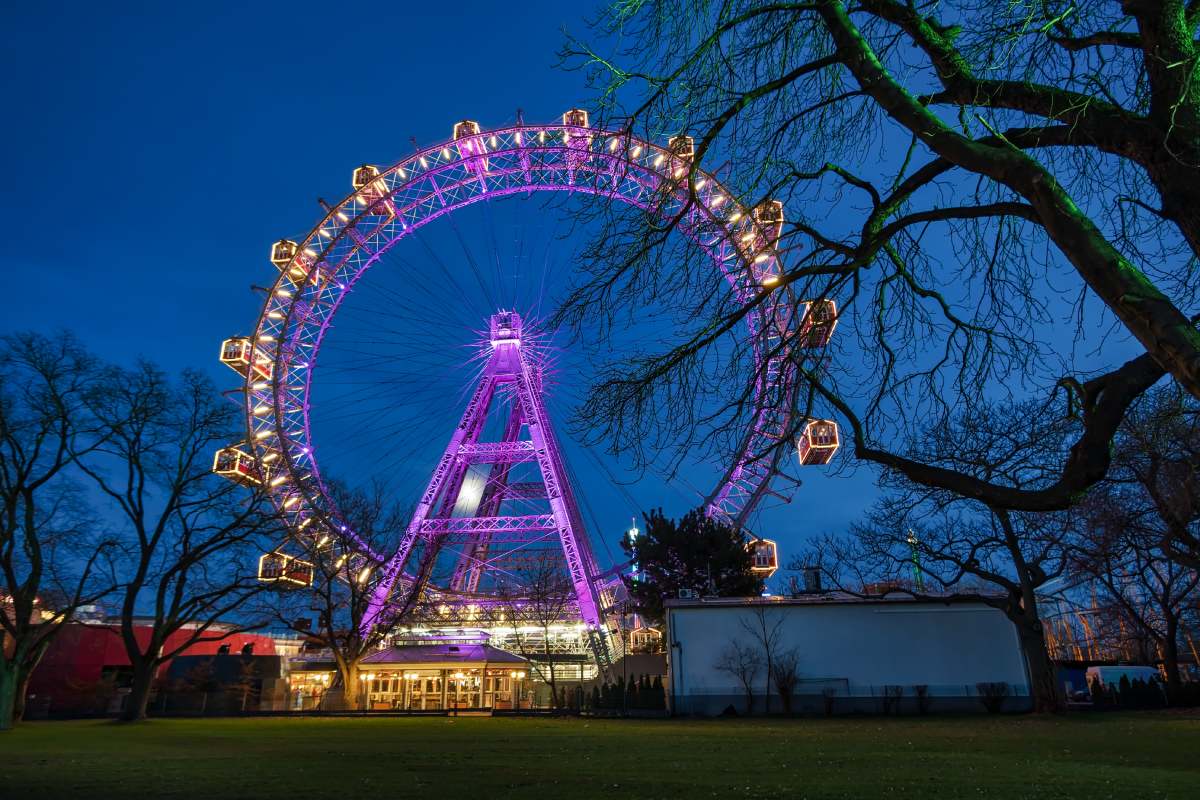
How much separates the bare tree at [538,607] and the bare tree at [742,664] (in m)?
8.51

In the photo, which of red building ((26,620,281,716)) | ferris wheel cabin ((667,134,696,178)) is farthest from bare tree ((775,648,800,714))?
red building ((26,620,281,716))

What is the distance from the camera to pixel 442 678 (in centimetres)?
3180

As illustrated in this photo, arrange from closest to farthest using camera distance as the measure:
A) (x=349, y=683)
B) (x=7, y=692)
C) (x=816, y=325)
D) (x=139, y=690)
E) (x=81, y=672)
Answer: (x=816, y=325)
(x=7, y=692)
(x=139, y=690)
(x=349, y=683)
(x=81, y=672)

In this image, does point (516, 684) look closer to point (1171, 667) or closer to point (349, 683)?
point (349, 683)

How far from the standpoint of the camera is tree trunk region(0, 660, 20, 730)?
17.7 meters

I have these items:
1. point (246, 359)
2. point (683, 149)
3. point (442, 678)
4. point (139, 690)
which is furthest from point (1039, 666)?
point (246, 359)

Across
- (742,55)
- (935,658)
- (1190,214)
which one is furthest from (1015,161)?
(935,658)

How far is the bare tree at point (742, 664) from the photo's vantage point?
24.8 meters

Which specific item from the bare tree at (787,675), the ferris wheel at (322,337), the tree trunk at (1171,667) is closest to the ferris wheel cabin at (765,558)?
the ferris wheel at (322,337)

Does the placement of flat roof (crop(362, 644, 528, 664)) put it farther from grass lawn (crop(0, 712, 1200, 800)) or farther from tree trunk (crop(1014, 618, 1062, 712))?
tree trunk (crop(1014, 618, 1062, 712))

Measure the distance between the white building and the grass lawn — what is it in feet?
28.7

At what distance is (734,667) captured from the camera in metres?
25.0

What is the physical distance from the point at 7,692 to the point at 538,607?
60.5 ft

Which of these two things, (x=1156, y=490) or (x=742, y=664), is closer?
(x=1156, y=490)
